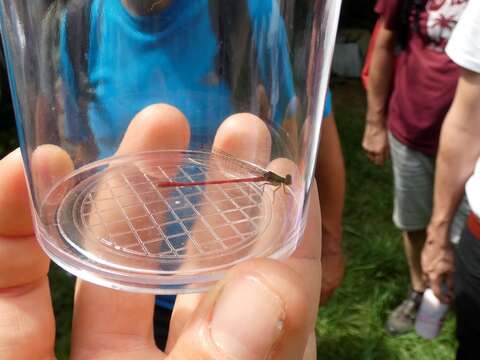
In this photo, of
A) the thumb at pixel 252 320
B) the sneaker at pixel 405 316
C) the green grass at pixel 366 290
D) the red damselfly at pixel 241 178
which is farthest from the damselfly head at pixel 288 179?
the sneaker at pixel 405 316

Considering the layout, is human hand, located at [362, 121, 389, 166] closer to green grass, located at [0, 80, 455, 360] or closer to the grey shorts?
the grey shorts

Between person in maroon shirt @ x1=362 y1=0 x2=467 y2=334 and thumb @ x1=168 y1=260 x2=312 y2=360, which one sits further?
person in maroon shirt @ x1=362 y1=0 x2=467 y2=334

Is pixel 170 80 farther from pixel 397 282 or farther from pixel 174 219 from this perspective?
pixel 397 282

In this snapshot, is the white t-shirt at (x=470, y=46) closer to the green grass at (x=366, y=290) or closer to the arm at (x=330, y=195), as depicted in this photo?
the arm at (x=330, y=195)

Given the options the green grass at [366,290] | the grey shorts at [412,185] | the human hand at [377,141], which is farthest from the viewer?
the human hand at [377,141]

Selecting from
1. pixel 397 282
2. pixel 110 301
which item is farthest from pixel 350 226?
pixel 110 301

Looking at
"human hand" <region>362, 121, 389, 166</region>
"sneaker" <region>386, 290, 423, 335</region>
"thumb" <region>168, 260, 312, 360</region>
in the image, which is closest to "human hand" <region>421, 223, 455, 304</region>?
"sneaker" <region>386, 290, 423, 335</region>
